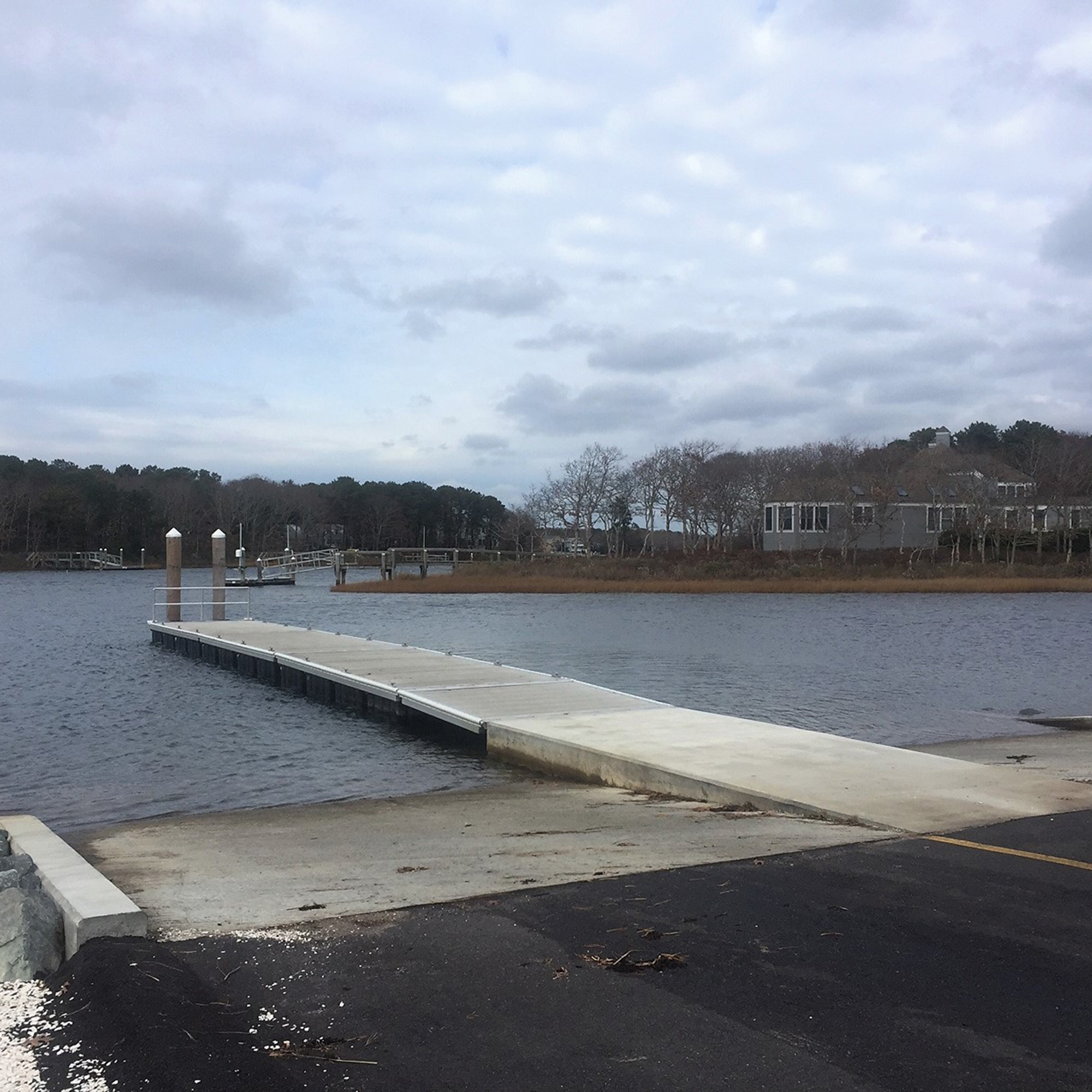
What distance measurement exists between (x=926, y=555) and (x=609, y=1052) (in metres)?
69.6

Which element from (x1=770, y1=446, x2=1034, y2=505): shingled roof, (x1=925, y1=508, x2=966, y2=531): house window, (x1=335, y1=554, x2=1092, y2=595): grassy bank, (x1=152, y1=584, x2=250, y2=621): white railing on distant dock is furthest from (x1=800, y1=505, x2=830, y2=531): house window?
(x1=152, y1=584, x2=250, y2=621): white railing on distant dock

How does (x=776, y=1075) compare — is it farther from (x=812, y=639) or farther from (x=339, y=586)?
(x=339, y=586)

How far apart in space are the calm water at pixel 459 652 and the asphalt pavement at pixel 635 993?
617 cm

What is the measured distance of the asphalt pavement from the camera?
12.6 ft

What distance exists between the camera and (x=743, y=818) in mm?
8086

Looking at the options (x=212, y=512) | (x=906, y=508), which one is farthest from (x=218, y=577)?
(x=212, y=512)

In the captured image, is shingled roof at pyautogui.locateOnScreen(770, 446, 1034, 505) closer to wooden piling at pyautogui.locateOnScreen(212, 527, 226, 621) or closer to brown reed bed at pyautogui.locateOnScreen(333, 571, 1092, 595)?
brown reed bed at pyautogui.locateOnScreen(333, 571, 1092, 595)

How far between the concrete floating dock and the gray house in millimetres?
55153

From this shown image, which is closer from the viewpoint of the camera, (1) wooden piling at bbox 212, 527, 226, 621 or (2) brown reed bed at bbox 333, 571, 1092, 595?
(1) wooden piling at bbox 212, 527, 226, 621

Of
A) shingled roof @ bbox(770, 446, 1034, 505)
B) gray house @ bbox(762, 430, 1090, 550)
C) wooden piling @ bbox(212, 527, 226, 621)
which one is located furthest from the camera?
shingled roof @ bbox(770, 446, 1034, 505)

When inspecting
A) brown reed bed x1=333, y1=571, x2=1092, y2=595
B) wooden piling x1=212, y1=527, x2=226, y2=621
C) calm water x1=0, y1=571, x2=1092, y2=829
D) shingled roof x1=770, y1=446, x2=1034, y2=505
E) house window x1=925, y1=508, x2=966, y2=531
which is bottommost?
calm water x1=0, y1=571, x2=1092, y2=829

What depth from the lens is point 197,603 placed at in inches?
1252

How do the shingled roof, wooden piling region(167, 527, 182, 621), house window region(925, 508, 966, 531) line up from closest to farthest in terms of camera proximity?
wooden piling region(167, 527, 182, 621)
the shingled roof
house window region(925, 508, 966, 531)

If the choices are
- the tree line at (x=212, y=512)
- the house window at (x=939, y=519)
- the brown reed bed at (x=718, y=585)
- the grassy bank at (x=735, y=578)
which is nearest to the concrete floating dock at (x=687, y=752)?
the brown reed bed at (x=718, y=585)
